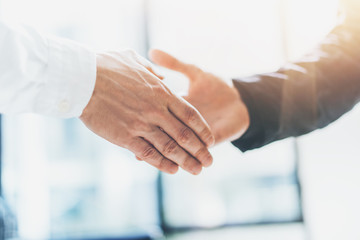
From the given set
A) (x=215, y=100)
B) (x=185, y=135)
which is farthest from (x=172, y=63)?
(x=185, y=135)

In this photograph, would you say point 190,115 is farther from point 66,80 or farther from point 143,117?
point 66,80

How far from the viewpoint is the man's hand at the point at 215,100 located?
1.19m

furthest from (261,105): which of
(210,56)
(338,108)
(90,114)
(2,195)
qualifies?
(2,195)

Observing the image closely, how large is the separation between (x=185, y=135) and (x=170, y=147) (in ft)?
0.19

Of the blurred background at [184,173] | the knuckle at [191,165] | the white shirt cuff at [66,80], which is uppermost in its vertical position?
the white shirt cuff at [66,80]

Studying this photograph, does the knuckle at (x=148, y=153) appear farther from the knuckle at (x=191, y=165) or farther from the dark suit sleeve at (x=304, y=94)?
the dark suit sleeve at (x=304, y=94)

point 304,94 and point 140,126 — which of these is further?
point 304,94

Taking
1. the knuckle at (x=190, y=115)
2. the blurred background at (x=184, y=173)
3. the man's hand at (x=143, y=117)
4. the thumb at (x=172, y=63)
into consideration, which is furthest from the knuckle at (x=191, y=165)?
the blurred background at (x=184, y=173)

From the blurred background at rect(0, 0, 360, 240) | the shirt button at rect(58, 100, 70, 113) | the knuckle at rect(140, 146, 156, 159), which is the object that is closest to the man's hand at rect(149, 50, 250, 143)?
the knuckle at rect(140, 146, 156, 159)

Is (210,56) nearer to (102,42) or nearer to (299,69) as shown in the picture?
(102,42)

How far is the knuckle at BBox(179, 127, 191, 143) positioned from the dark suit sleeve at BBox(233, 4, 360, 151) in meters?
0.25

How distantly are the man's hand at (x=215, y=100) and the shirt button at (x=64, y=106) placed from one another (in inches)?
15.2

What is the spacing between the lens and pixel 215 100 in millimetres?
1259

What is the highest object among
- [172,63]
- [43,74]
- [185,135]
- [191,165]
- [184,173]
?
[43,74]
